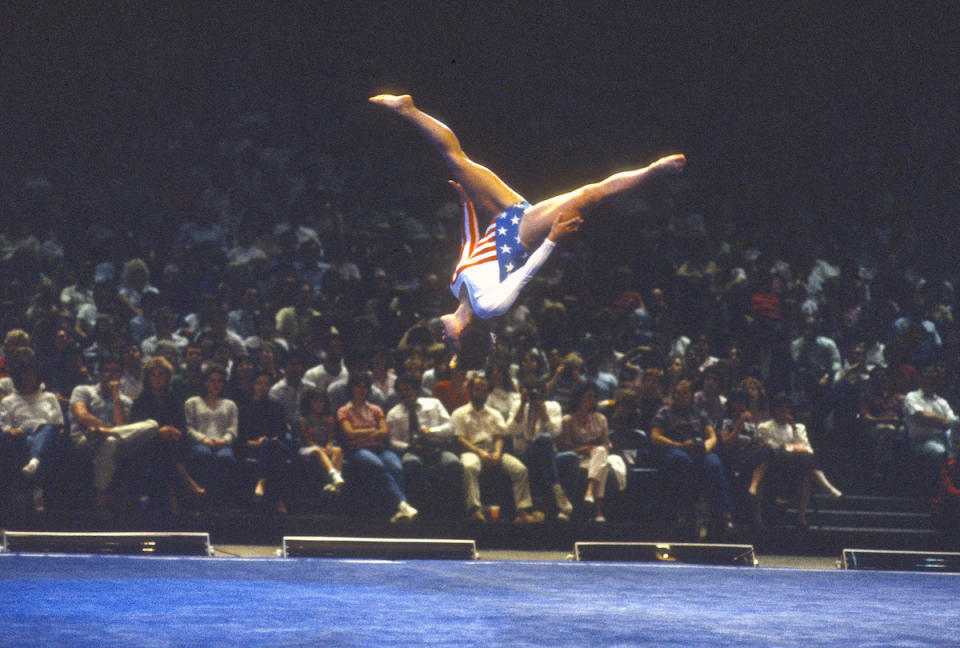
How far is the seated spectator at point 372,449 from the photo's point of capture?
30.2ft

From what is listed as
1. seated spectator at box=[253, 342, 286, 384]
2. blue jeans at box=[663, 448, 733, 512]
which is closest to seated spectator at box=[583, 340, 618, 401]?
blue jeans at box=[663, 448, 733, 512]

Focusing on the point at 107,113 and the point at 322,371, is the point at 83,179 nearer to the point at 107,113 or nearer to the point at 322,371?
the point at 107,113

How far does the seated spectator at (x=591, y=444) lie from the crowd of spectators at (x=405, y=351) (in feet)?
0.08

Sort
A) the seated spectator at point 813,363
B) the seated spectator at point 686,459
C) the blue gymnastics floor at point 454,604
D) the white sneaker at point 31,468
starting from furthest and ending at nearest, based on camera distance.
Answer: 1. the seated spectator at point 813,363
2. the seated spectator at point 686,459
3. the white sneaker at point 31,468
4. the blue gymnastics floor at point 454,604

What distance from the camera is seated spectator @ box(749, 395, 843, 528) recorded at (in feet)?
32.4

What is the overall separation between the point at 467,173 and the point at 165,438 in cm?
349

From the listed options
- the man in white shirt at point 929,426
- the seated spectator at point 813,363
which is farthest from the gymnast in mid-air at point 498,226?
the seated spectator at point 813,363

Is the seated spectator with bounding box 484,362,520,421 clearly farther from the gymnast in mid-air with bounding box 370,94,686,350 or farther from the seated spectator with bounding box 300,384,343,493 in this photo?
the gymnast in mid-air with bounding box 370,94,686,350

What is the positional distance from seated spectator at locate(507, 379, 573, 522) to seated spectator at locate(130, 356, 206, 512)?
8.37 feet

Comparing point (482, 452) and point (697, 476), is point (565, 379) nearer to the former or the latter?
point (482, 452)

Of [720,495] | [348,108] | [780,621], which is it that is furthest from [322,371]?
[348,108]

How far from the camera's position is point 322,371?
10070mm

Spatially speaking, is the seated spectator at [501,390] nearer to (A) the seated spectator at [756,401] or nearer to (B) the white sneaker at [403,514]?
(B) the white sneaker at [403,514]

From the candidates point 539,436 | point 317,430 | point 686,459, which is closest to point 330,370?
point 317,430
